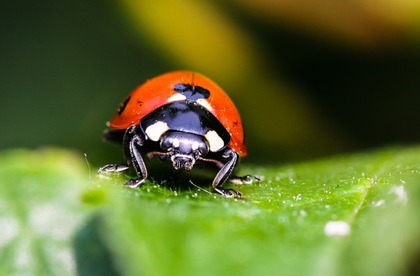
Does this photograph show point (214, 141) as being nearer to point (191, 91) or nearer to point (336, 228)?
point (191, 91)

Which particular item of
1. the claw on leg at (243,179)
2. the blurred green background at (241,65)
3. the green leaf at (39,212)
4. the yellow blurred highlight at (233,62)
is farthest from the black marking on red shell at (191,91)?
the yellow blurred highlight at (233,62)

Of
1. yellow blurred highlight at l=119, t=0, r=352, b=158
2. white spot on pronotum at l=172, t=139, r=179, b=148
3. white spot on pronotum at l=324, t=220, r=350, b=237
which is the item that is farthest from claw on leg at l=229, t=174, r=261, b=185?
yellow blurred highlight at l=119, t=0, r=352, b=158

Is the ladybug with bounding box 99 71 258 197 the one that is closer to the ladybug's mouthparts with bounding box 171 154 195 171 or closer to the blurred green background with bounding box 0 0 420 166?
the ladybug's mouthparts with bounding box 171 154 195 171

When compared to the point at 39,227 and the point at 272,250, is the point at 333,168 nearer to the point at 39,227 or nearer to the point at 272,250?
the point at 39,227

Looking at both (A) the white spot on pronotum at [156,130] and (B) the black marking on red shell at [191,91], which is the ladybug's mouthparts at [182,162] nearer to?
(A) the white spot on pronotum at [156,130]

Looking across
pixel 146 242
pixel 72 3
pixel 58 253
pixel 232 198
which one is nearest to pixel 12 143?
pixel 72 3

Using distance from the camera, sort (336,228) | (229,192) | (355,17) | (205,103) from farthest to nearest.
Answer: (355,17)
(205,103)
(229,192)
(336,228)

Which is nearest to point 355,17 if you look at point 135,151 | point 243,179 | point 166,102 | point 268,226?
point 243,179

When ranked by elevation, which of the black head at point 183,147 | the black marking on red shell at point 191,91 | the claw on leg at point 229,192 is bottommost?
the claw on leg at point 229,192
